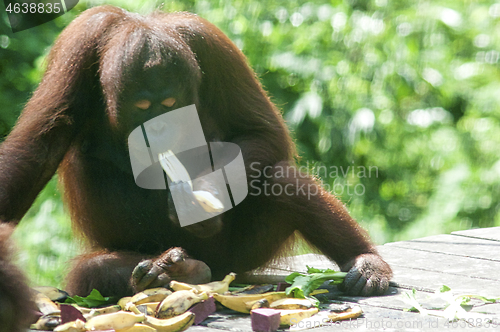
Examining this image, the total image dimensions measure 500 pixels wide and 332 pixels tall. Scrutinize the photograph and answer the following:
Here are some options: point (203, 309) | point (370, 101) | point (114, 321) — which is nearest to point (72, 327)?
point (114, 321)

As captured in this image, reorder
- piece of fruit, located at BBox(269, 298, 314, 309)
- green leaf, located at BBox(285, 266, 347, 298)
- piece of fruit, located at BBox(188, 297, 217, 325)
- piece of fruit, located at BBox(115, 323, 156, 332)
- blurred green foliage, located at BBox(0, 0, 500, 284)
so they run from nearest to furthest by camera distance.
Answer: piece of fruit, located at BBox(115, 323, 156, 332) < piece of fruit, located at BBox(188, 297, 217, 325) < piece of fruit, located at BBox(269, 298, 314, 309) < green leaf, located at BBox(285, 266, 347, 298) < blurred green foliage, located at BBox(0, 0, 500, 284)

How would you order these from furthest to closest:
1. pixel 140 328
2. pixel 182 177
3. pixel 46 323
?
pixel 182 177
pixel 46 323
pixel 140 328

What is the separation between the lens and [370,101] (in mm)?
4949

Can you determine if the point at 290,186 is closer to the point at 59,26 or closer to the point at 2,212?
the point at 2,212

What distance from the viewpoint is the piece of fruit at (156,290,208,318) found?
2021 millimetres

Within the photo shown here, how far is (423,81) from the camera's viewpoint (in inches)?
208

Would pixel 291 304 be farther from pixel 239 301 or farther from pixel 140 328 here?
pixel 140 328

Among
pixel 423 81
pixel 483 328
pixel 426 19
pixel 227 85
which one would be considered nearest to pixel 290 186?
pixel 227 85

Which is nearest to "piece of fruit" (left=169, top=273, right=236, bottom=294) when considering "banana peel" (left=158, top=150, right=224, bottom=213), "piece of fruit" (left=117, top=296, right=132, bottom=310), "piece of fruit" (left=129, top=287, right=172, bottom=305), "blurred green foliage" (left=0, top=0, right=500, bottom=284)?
"piece of fruit" (left=129, top=287, right=172, bottom=305)

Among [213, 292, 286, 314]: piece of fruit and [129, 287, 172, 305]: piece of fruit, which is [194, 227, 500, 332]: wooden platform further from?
[129, 287, 172, 305]: piece of fruit

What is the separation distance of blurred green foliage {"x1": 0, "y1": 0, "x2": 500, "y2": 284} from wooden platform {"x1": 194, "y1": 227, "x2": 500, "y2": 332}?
1.33m

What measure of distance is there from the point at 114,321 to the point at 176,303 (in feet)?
0.72

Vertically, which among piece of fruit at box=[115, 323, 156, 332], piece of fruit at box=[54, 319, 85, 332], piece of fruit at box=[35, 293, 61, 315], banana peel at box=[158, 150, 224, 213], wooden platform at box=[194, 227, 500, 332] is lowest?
wooden platform at box=[194, 227, 500, 332]

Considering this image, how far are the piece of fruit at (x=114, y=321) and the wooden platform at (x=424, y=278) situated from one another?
186 mm
